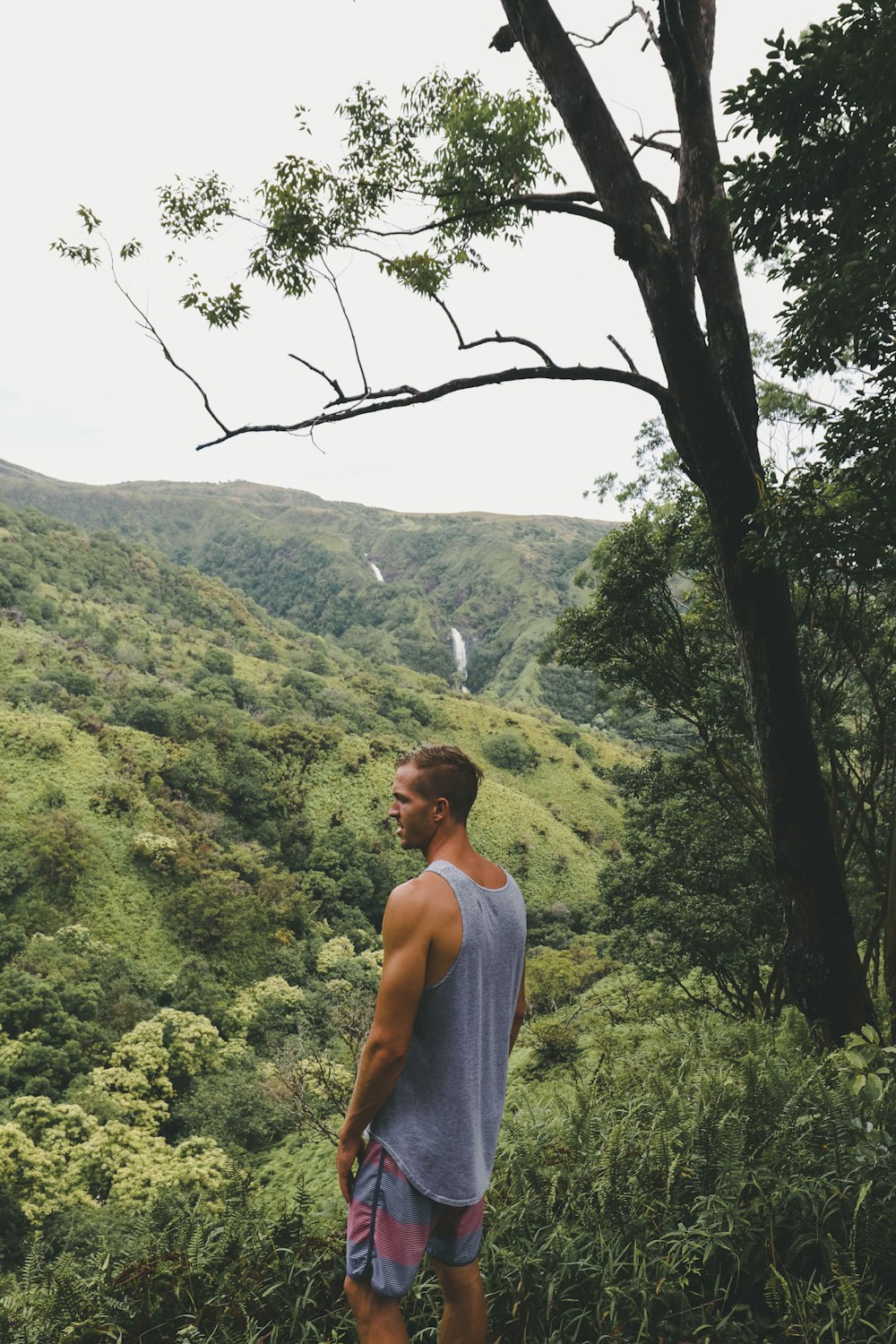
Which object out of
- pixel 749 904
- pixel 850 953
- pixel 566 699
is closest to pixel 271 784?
pixel 749 904

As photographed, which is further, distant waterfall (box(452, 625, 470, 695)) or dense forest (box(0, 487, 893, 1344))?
distant waterfall (box(452, 625, 470, 695))

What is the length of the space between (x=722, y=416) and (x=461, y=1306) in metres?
3.32

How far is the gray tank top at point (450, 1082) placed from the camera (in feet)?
5.54

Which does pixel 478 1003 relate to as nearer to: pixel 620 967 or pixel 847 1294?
pixel 847 1294

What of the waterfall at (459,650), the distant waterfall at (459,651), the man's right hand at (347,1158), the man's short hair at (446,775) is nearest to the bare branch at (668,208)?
the man's short hair at (446,775)

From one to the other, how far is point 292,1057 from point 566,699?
7019 centimetres

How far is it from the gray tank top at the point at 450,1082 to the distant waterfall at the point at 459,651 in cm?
9995

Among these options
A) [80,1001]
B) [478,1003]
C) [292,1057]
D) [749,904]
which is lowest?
[80,1001]

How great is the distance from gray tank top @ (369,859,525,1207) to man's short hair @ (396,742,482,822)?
0.18 metres

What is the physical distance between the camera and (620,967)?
80.7 ft

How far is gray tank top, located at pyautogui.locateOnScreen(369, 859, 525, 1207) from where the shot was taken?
1688 millimetres

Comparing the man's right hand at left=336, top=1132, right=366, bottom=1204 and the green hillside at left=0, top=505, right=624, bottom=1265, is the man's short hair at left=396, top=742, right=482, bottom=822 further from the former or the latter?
the green hillside at left=0, top=505, right=624, bottom=1265

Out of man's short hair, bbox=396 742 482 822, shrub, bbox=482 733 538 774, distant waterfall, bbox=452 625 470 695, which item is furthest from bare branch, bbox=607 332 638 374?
distant waterfall, bbox=452 625 470 695

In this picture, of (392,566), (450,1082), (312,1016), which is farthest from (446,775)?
(392,566)
